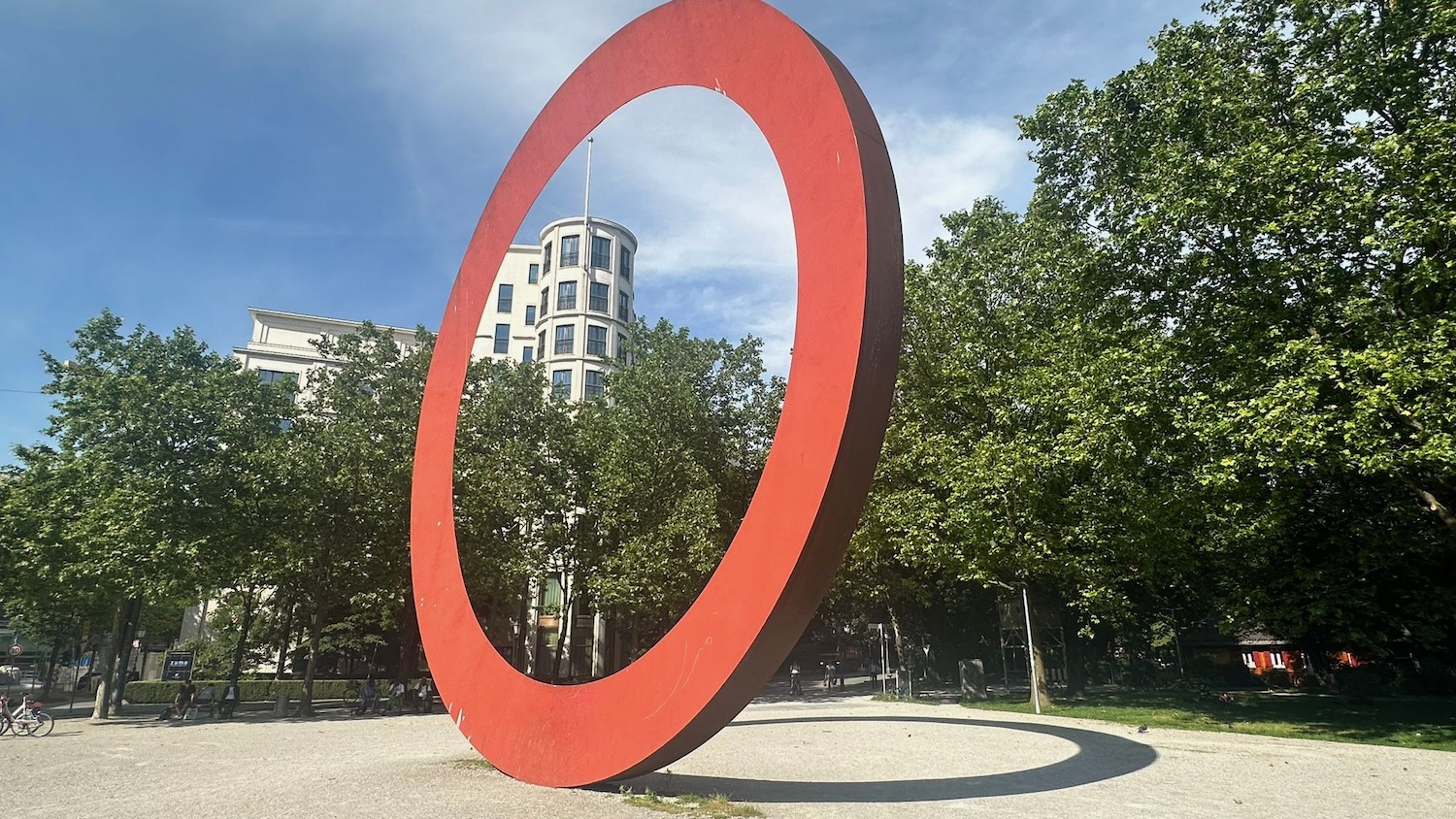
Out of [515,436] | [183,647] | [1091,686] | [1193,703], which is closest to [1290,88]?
[1193,703]

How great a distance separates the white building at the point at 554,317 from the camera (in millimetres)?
47812

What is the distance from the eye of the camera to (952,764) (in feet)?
35.9

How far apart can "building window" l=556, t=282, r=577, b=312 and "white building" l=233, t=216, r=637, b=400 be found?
58mm

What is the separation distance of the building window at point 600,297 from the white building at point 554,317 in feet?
0.19

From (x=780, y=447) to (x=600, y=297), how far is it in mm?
43251

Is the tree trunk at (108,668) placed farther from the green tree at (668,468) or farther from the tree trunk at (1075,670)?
the tree trunk at (1075,670)

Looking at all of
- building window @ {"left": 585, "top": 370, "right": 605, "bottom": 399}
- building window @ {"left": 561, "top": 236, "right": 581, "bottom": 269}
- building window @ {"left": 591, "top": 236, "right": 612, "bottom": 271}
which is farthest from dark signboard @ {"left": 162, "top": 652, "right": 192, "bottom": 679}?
building window @ {"left": 591, "top": 236, "right": 612, "bottom": 271}

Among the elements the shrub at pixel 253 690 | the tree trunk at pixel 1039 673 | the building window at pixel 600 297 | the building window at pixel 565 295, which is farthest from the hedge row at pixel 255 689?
the building window at pixel 600 297

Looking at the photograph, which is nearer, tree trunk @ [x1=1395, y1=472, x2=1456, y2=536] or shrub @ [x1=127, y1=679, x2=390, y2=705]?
tree trunk @ [x1=1395, y1=472, x2=1456, y2=536]

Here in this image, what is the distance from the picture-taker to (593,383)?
47.6m

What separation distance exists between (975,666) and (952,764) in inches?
613

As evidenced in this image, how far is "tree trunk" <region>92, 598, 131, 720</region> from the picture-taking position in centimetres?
2205

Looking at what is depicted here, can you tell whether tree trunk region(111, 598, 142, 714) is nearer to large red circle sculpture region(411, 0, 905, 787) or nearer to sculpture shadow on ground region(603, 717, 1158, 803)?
large red circle sculpture region(411, 0, 905, 787)

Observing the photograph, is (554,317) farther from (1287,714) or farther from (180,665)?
(1287,714)
